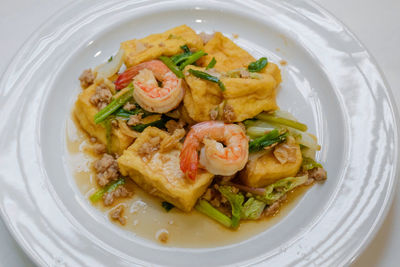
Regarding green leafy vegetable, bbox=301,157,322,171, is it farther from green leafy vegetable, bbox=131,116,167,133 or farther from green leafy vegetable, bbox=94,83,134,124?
green leafy vegetable, bbox=94,83,134,124

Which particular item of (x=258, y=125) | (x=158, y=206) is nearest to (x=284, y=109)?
(x=258, y=125)

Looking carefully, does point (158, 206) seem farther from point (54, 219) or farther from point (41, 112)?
point (41, 112)

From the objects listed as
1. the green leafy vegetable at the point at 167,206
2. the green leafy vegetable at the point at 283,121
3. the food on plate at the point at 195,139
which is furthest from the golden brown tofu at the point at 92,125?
the green leafy vegetable at the point at 283,121

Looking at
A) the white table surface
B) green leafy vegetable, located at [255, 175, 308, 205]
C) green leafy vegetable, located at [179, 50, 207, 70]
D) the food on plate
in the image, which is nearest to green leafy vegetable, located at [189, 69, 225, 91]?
the food on plate

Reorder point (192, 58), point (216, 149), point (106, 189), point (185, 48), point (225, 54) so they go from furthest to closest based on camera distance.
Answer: point (225, 54) < point (185, 48) < point (192, 58) < point (106, 189) < point (216, 149)

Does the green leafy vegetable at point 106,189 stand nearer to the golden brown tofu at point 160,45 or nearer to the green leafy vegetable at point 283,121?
the golden brown tofu at point 160,45

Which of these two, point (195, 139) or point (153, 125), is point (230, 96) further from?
point (153, 125)

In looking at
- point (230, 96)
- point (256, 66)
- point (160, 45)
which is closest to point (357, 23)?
point (256, 66)
